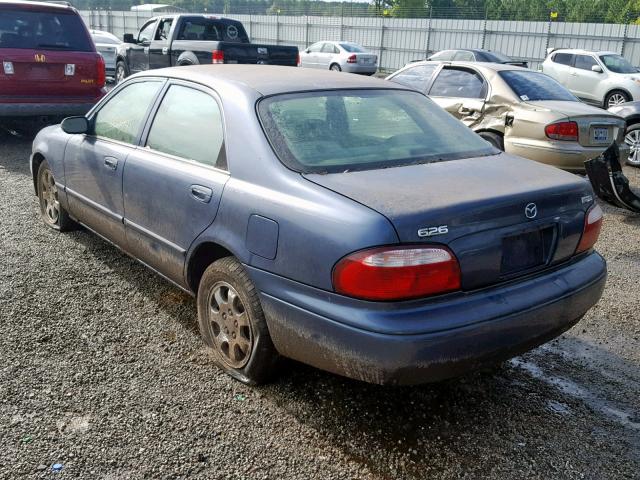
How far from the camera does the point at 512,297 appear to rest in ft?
9.16

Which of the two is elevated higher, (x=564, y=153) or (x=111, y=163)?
(x=111, y=163)

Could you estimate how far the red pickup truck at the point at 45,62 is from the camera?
8.54 m

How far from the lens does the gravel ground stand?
2.73m

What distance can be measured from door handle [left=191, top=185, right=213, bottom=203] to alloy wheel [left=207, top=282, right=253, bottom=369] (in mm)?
449

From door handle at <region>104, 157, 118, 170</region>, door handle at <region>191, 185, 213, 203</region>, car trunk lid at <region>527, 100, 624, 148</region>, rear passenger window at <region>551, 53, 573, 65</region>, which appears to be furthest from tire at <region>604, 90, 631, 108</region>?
door handle at <region>191, 185, 213, 203</region>

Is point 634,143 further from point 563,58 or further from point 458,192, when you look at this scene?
point 563,58

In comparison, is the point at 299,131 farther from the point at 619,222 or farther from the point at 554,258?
the point at 619,222

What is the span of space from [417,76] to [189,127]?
18.1 feet

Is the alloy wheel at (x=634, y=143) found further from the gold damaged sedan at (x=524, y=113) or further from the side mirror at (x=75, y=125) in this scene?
the side mirror at (x=75, y=125)

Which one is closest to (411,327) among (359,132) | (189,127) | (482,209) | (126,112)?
(482,209)

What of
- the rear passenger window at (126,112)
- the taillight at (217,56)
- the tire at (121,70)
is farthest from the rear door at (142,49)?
the rear passenger window at (126,112)

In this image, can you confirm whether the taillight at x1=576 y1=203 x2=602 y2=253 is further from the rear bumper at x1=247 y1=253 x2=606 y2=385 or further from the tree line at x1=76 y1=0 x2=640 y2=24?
the tree line at x1=76 y1=0 x2=640 y2=24

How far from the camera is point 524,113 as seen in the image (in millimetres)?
7242

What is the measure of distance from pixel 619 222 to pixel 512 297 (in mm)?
4556
